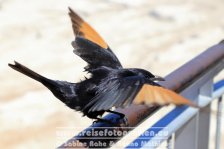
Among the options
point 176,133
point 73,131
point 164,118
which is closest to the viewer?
point 73,131

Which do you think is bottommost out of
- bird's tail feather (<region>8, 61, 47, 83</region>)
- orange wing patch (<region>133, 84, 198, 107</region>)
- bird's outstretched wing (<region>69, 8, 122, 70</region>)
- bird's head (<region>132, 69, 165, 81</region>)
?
orange wing patch (<region>133, 84, 198, 107</region>)

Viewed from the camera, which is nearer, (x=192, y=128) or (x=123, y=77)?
(x=123, y=77)

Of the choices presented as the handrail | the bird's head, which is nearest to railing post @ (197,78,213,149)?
the handrail

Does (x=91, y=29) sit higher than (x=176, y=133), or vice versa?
(x=91, y=29)

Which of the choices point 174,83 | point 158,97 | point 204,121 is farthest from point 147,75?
point 204,121

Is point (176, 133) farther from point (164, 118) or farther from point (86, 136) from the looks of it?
point (86, 136)

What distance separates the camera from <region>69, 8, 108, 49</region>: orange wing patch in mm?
1436

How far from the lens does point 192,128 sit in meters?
1.37

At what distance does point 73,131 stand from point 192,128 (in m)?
0.38

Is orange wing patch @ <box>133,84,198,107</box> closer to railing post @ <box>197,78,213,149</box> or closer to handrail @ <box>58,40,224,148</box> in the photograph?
handrail @ <box>58,40,224,148</box>

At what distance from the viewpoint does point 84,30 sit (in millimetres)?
1445

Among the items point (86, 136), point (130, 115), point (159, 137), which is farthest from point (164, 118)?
point (86, 136)

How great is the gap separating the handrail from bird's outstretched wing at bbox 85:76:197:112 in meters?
0.03

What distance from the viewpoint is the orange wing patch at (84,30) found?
1.44 metres
